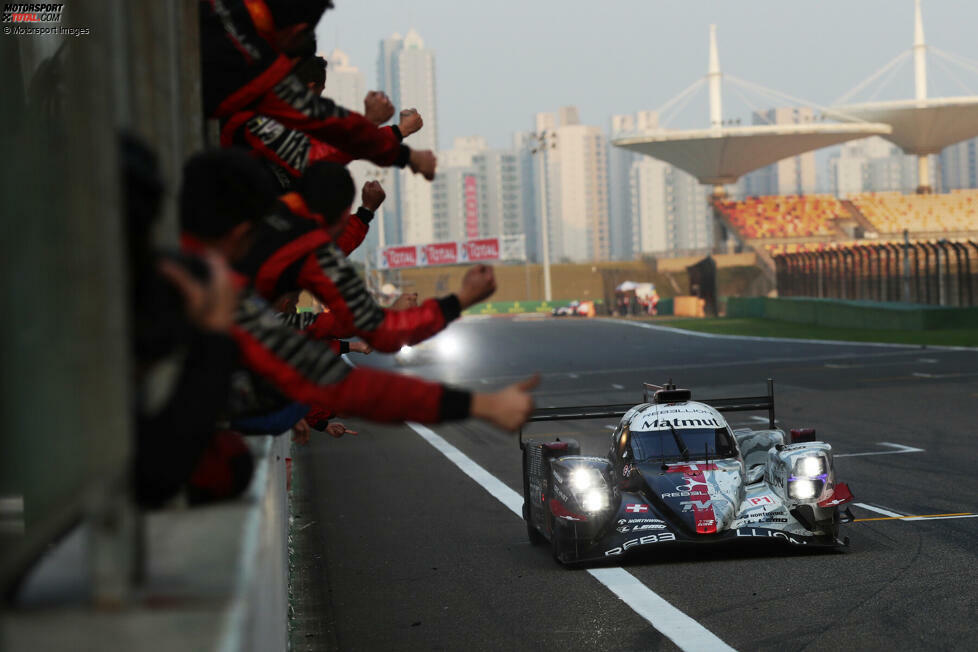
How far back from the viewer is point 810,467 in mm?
10312

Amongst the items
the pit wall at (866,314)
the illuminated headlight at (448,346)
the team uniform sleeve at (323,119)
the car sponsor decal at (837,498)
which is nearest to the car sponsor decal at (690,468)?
the car sponsor decal at (837,498)

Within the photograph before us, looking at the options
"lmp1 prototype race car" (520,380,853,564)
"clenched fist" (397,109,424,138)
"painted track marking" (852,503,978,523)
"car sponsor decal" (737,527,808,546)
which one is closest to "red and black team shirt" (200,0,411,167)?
"clenched fist" (397,109,424,138)

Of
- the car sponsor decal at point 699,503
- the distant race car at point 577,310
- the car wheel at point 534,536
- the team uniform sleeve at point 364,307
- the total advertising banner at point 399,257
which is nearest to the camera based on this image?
the team uniform sleeve at point 364,307

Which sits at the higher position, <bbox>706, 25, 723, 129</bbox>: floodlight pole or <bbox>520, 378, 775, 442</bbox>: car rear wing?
<bbox>706, 25, 723, 129</bbox>: floodlight pole

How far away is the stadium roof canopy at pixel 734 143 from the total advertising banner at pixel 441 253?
18.3 metres

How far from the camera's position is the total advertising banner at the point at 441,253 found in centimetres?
8444

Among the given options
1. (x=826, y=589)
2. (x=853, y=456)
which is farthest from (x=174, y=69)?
Answer: (x=853, y=456)

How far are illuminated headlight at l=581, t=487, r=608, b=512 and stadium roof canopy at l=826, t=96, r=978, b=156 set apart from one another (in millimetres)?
99692

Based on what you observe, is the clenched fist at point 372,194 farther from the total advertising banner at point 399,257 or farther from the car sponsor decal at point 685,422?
the total advertising banner at point 399,257

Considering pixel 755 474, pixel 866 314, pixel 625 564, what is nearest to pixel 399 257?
pixel 866 314

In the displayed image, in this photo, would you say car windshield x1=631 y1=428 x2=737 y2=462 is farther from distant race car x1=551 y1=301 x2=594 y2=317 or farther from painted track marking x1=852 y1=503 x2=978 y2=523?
distant race car x1=551 y1=301 x2=594 y2=317

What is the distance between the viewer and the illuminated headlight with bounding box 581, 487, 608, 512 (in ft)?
32.9

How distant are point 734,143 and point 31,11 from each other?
98.3 meters

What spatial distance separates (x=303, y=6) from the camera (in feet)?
15.3
